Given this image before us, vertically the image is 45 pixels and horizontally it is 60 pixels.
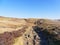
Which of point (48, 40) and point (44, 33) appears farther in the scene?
point (44, 33)

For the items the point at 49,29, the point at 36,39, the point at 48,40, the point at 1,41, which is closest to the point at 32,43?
the point at 36,39

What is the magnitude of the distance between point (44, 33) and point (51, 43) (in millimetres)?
3774

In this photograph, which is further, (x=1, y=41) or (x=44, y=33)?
(x=44, y=33)

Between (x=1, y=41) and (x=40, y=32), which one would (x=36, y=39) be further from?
(x=1, y=41)

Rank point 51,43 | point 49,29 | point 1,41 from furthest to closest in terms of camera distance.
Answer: point 49,29 < point 51,43 < point 1,41

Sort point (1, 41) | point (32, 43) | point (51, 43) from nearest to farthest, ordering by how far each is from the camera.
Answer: point (1, 41) → point (32, 43) → point (51, 43)

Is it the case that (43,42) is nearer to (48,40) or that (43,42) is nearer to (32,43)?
(48,40)

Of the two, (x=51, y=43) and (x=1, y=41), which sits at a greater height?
(x=1, y=41)

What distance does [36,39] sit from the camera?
105ft

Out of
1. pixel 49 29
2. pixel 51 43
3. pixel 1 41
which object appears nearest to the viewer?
pixel 1 41

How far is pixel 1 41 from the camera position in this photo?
642 inches

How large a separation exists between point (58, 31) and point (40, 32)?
14.7ft

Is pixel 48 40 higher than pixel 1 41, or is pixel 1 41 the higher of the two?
pixel 1 41

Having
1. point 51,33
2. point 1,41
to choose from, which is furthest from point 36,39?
point 1,41
